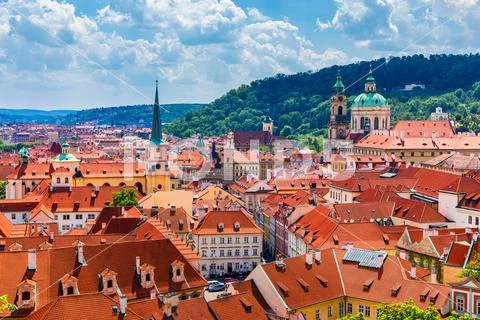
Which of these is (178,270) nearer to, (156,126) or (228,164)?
(156,126)

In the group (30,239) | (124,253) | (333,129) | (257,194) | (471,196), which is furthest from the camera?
(333,129)

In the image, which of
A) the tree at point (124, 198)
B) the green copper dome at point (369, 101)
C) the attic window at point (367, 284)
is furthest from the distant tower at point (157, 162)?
the green copper dome at point (369, 101)

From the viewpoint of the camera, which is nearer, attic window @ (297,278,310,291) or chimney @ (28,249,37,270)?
chimney @ (28,249,37,270)

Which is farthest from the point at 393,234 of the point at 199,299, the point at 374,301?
the point at 199,299

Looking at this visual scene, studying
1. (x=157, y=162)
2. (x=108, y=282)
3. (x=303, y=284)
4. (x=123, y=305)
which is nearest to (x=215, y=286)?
(x=303, y=284)

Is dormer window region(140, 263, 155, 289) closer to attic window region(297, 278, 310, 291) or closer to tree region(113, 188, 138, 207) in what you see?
attic window region(297, 278, 310, 291)

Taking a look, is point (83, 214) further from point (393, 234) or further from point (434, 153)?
point (434, 153)

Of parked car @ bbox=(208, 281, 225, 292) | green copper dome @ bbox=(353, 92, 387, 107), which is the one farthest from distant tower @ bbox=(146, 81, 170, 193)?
green copper dome @ bbox=(353, 92, 387, 107)
